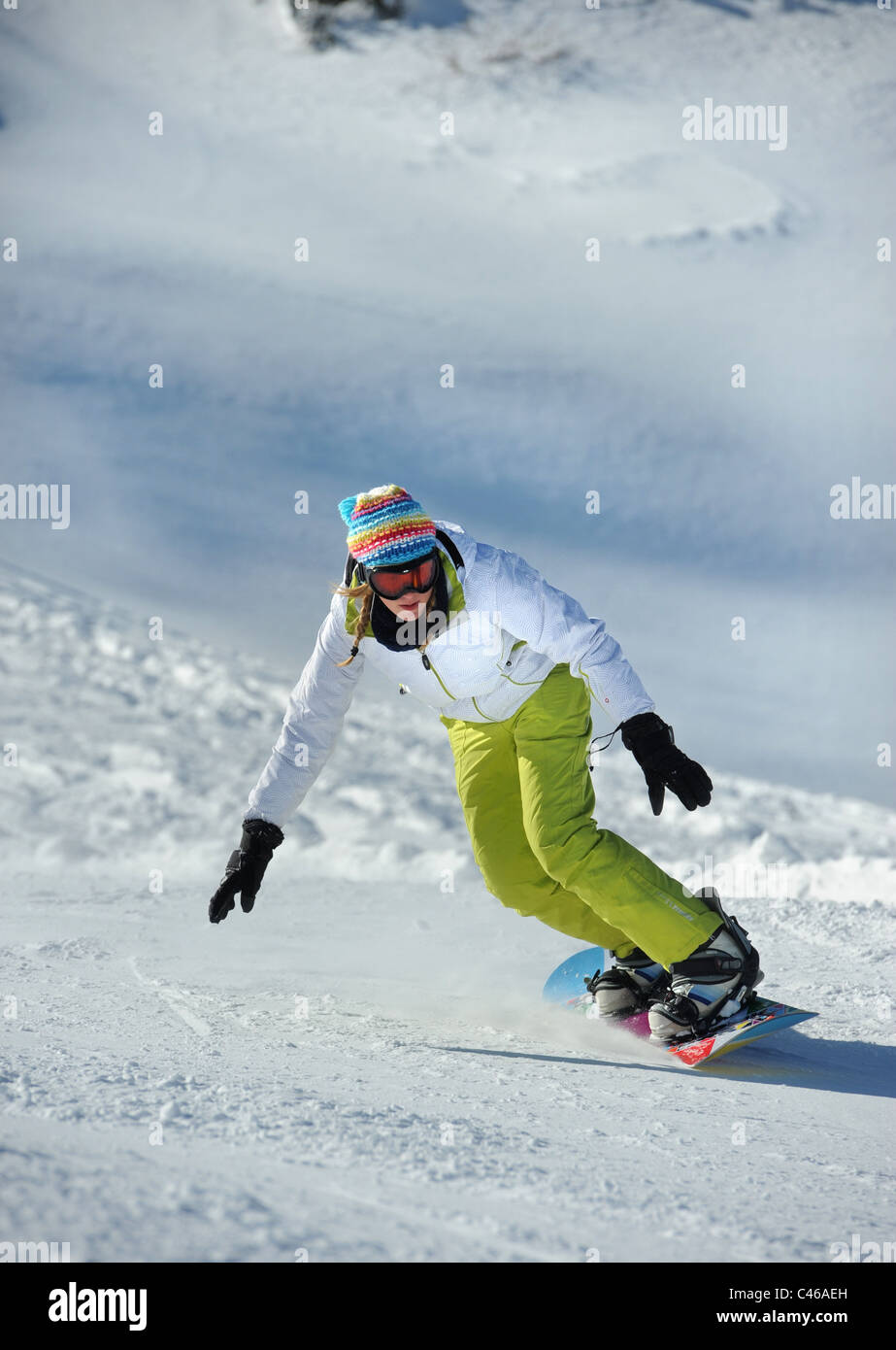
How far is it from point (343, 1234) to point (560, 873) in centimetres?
143

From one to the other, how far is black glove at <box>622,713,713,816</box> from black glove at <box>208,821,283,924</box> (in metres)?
1.13

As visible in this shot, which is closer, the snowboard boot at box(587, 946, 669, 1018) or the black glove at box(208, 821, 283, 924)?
the black glove at box(208, 821, 283, 924)

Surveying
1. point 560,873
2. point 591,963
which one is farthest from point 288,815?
point 591,963


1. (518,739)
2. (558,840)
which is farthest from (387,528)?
(558,840)

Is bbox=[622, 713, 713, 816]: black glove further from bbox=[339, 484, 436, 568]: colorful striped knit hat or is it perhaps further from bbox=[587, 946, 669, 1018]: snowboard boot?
bbox=[339, 484, 436, 568]: colorful striped knit hat

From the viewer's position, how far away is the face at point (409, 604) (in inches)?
112

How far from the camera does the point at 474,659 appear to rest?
118 inches

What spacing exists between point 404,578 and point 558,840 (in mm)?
840

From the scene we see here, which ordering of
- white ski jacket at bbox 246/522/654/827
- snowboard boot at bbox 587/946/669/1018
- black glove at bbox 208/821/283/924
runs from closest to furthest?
white ski jacket at bbox 246/522/654/827, black glove at bbox 208/821/283/924, snowboard boot at bbox 587/946/669/1018

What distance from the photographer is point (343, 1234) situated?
4.99 feet

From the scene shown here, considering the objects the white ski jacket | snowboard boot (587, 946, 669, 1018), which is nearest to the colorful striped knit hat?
the white ski jacket

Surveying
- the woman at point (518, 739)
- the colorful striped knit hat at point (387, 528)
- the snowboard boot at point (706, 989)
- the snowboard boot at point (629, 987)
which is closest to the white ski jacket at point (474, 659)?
the woman at point (518, 739)

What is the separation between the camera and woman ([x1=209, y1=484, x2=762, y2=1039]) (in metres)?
2.83
